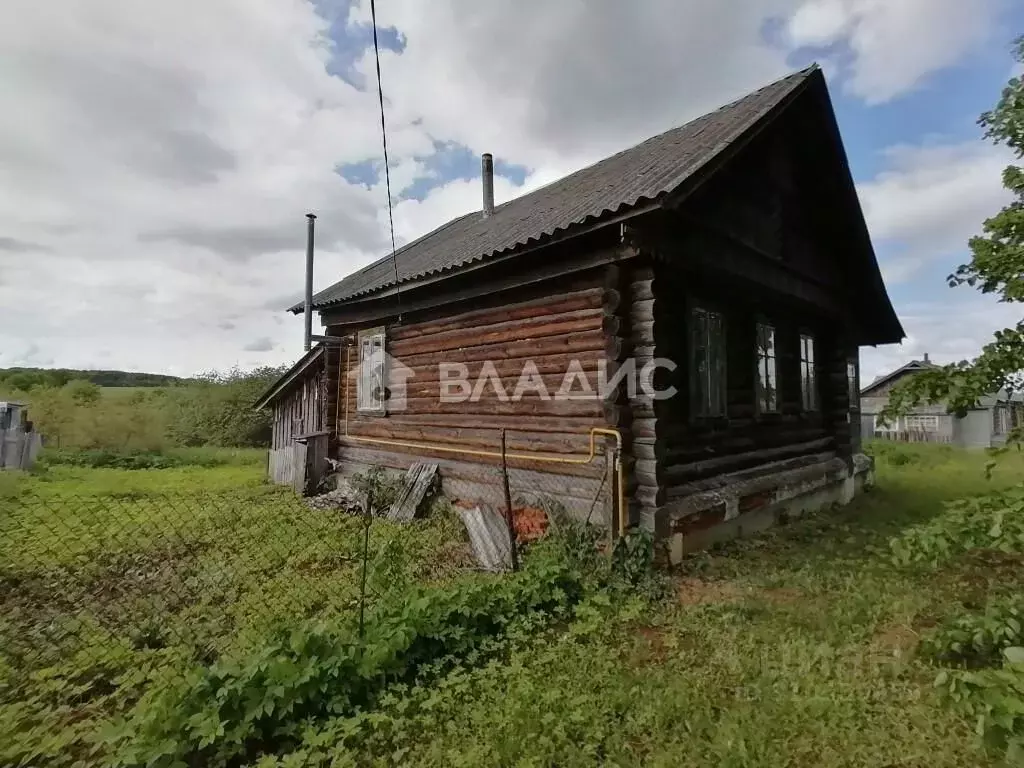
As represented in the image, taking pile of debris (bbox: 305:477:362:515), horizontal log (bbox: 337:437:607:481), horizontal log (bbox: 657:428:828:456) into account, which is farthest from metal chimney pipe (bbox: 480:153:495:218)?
horizontal log (bbox: 657:428:828:456)

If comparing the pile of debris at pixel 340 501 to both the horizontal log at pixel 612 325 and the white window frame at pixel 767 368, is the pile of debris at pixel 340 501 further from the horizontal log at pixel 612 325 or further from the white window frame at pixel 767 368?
the white window frame at pixel 767 368

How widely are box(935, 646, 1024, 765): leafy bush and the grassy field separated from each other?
73 millimetres

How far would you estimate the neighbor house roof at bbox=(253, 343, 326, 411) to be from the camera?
10.7m

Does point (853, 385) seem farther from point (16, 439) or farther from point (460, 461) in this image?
point (16, 439)

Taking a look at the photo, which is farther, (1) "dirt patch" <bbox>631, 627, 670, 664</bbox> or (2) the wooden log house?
(2) the wooden log house

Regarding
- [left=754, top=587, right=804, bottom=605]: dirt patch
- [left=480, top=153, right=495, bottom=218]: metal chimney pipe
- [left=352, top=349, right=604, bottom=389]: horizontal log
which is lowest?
[left=754, top=587, right=804, bottom=605]: dirt patch

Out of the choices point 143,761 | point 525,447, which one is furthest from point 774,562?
point 143,761

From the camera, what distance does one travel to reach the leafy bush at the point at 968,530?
2.36m

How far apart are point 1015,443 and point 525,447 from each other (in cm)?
492

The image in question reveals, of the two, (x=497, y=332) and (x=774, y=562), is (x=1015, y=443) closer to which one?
(x=774, y=562)

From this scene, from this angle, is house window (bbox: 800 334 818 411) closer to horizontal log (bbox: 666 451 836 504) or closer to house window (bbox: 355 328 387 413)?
horizontal log (bbox: 666 451 836 504)

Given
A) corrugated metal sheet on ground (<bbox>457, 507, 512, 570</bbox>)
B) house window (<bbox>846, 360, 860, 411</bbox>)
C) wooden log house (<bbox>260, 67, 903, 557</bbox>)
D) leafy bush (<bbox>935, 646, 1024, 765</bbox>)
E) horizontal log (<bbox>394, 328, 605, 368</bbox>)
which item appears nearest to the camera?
leafy bush (<bbox>935, 646, 1024, 765</bbox>)

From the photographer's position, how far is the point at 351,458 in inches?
400

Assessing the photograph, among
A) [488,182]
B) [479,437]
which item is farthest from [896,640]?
[488,182]
